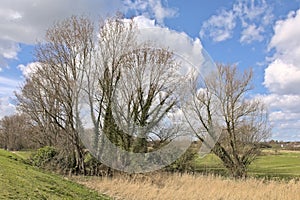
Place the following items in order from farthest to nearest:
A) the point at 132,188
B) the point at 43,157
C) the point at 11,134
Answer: the point at 11,134 < the point at 43,157 < the point at 132,188

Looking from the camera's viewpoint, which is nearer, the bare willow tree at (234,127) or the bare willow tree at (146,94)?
the bare willow tree at (146,94)

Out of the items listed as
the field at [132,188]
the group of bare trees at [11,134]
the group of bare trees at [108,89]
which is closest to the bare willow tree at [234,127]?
the group of bare trees at [108,89]

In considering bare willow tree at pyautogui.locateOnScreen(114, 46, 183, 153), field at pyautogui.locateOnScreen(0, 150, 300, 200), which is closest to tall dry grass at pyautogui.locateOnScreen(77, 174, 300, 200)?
field at pyautogui.locateOnScreen(0, 150, 300, 200)

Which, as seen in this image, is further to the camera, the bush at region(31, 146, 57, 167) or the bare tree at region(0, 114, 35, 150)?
the bare tree at region(0, 114, 35, 150)

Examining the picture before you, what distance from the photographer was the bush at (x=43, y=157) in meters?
16.7

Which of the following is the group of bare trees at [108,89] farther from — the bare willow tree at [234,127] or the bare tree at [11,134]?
the bare tree at [11,134]

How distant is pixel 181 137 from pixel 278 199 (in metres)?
6.82

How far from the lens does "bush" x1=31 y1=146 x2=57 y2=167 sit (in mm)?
16719

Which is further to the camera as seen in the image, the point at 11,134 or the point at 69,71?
the point at 11,134

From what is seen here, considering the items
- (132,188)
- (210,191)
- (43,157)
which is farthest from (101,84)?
(210,191)

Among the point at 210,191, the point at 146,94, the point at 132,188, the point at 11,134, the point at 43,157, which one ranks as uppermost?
the point at 146,94

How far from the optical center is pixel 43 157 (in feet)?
55.7

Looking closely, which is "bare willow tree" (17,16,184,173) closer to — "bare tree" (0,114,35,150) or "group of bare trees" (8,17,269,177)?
"group of bare trees" (8,17,269,177)

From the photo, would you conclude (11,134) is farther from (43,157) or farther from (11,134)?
(43,157)
